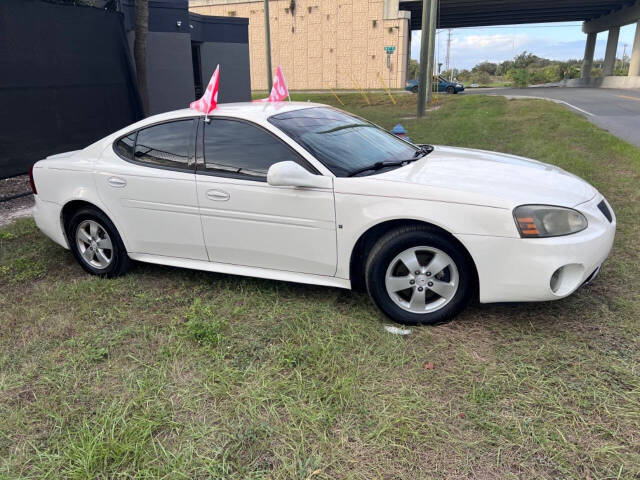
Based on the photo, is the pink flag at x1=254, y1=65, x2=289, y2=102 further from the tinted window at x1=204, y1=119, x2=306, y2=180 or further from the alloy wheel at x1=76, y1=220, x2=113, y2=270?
the alloy wheel at x1=76, y1=220, x2=113, y2=270

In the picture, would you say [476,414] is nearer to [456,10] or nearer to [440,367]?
[440,367]

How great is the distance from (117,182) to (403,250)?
95.5 inches

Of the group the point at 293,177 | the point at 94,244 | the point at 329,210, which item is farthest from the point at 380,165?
the point at 94,244

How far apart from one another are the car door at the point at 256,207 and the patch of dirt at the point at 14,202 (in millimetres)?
3734

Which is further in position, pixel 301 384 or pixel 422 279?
pixel 422 279

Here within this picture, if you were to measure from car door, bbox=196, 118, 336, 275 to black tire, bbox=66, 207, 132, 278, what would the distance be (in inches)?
36.5

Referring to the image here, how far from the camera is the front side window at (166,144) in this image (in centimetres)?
403

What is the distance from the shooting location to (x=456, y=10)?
140 ft

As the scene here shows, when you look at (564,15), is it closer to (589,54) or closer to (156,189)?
(589,54)

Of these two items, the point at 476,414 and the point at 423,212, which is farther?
the point at 423,212

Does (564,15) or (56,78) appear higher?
(564,15)

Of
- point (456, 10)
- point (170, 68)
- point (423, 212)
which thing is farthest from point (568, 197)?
point (456, 10)

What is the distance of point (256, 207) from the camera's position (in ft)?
12.1

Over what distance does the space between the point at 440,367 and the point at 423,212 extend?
96 centimetres
